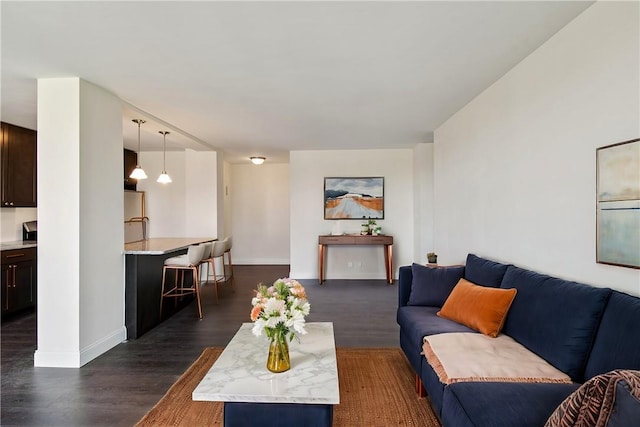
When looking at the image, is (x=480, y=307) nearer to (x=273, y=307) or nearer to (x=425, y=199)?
(x=273, y=307)

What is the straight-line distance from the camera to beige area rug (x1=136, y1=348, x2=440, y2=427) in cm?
209

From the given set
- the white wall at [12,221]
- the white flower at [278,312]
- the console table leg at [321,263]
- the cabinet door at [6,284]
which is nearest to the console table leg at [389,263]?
the console table leg at [321,263]

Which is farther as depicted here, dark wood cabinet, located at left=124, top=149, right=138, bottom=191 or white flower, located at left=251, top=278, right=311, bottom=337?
dark wood cabinet, located at left=124, top=149, right=138, bottom=191

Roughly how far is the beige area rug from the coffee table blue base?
45 centimetres

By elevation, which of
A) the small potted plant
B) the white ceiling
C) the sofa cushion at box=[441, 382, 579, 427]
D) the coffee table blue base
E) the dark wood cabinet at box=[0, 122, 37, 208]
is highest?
the white ceiling

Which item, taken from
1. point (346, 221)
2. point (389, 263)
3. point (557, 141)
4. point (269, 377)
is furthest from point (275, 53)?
point (389, 263)

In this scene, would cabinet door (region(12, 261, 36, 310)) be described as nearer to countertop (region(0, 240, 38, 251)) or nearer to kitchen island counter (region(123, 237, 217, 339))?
countertop (region(0, 240, 38, 251))

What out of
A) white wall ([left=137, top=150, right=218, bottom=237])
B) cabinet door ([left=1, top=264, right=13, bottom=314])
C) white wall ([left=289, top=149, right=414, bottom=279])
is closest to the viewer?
cabinet door ([left=1, top=264, right=13, bottom=314])

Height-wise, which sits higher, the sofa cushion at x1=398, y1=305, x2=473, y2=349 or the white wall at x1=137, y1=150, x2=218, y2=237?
the white wall at x1=137, y1=150, x2=218, y2=237

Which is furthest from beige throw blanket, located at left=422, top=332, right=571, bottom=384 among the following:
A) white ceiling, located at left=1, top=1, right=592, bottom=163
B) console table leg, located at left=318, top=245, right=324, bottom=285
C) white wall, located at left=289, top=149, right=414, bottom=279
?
white wall, located at left=289, top=149, right=414, bottom=279

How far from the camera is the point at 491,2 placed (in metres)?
1.88

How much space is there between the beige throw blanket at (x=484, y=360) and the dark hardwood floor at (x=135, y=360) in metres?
1.30

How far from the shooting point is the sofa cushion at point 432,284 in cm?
290

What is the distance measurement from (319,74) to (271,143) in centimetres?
300
